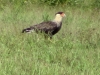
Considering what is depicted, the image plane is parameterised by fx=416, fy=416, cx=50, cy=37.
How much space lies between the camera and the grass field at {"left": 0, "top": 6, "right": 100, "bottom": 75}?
551cm

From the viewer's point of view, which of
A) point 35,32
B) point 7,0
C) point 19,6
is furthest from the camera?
point 7,0

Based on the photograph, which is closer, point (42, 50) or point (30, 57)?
point (30, 57)

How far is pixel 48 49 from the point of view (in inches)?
265

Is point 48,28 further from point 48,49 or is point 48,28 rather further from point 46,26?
point 48,49

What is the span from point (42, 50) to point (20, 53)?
0.54 m

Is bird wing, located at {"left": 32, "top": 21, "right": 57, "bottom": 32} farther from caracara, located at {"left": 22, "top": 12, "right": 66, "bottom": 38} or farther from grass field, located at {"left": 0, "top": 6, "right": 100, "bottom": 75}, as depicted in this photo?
grass field, located at {"left": 0, "top": 6, "right": 100, "bottom": 75}

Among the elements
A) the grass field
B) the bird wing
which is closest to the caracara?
the bird wing

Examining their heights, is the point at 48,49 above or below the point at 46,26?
above

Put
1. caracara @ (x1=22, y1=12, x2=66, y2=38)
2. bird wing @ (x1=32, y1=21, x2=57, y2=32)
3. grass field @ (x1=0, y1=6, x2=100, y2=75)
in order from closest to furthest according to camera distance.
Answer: grass field @ (x1=0, y1=6, x2=100, y2=75) → caracara @ (x1=22, y1=12, x2=66, y2=38) → bird wing @ (x1=32, y1=21, x2=57, y2=32)

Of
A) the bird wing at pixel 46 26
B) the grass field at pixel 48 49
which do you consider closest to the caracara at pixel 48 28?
the bird wing at pixel 46 26

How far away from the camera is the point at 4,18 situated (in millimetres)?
10117

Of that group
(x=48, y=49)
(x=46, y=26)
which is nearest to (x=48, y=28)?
(x=46, y=26)

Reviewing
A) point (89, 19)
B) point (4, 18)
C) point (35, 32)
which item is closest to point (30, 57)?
point (35, 32)

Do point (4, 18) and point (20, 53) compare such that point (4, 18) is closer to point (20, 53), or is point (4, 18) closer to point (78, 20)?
point (78, 20)
